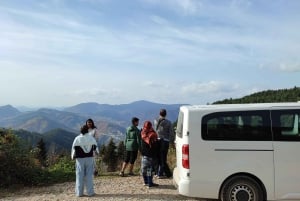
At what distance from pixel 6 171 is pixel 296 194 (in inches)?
297

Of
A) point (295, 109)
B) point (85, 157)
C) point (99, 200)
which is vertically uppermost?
point (295, 109)

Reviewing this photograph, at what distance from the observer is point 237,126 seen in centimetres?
840

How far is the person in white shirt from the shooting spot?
34.6ft

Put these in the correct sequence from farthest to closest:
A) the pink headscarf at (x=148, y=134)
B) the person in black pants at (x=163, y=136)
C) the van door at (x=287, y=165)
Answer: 1. the person in black pants at (x=163, y=136)
2. the pink headscarf at (x=148, y=134)
3. the van door at (x=287, y=165)

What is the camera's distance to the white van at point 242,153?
27.1 ft

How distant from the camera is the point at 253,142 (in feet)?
27.2

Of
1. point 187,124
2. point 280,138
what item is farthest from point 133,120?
point 280,138

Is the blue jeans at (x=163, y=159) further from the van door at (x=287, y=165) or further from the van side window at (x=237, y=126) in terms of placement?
the van door at (x=287, y=165)

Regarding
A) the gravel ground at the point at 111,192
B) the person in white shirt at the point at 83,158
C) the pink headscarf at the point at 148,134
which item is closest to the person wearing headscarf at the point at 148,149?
the pink headscarf at the point at 148,134

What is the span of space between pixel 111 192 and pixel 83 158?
1.12 m

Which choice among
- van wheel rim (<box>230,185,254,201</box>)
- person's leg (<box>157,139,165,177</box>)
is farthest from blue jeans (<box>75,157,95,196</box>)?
van wheel rim (<box>230,185,254,201</box>)

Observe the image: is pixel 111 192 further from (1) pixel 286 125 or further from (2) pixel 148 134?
(1) pixel 286 125

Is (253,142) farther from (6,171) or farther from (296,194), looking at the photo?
(6,171)

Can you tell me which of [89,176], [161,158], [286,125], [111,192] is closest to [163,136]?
[161,158]
